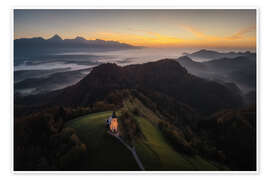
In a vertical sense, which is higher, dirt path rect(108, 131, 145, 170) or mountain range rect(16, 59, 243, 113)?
mountain range rect(16, 59, 243, 113)

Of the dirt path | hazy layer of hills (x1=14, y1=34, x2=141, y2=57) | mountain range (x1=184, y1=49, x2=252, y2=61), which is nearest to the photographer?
the dirt path

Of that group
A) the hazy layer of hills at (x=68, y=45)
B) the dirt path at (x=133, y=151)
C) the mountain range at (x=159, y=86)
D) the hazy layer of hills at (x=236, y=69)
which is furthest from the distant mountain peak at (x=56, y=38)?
the mountain range at (x=159, y=86)

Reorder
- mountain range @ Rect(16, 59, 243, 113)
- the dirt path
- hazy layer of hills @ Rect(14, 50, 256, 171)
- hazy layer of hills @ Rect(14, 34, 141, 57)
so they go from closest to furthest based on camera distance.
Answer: the dirt path → hazy layer of hills @ Rect(14, 50, 256, 171) → hazy layer of hills @ Rect(14, 34, 141, 57) → mountain range @ Rect(16, 59, 243, 113)

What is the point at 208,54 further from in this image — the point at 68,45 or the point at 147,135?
the point at 68,45

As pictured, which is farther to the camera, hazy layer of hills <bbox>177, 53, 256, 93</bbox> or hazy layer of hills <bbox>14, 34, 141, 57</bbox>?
hazy layer of hills <bbox>14, 34, 141, 57</bbox>

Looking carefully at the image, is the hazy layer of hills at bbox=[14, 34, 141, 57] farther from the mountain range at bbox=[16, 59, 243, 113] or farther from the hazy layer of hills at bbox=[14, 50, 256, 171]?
the mountain range at bbox=[16, 59, 243, 113]

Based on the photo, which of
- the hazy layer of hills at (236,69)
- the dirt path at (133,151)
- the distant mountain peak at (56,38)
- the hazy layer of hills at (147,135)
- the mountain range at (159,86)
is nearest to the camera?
the dirt path at (133,151)

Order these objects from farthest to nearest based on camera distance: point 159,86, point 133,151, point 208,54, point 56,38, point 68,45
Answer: point 159,86, point 208,54, point 68,45, point 56,38, point 133,151

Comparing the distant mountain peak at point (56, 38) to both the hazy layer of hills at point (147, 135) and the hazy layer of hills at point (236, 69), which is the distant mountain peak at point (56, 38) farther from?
the hazy layer of hills at point (236, 69)

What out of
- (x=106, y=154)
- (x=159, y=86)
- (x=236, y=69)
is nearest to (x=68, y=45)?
(x=106, y=154)

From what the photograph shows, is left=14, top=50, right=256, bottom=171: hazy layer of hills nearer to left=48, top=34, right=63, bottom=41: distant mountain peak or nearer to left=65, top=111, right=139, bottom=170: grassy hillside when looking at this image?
left=65, top=111, right=139, bottom=170: grassy hillside

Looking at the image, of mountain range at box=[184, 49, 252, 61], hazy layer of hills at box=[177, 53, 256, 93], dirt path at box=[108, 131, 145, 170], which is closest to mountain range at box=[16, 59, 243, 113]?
hazy layer of hills at box=[177, 53, 256, 93]
